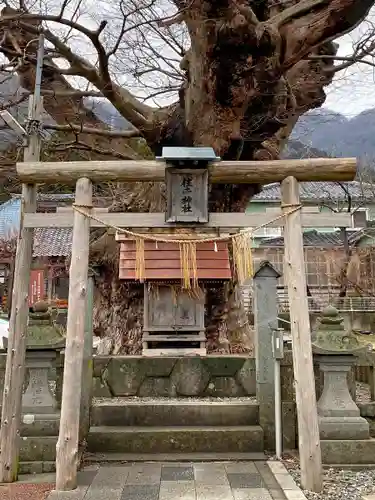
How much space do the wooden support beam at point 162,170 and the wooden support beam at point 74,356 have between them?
0.16m

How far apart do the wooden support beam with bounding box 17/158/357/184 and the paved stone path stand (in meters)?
3.15

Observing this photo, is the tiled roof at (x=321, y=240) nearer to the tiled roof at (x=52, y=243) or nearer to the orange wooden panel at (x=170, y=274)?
the tiled roof at (x=52, y=243)

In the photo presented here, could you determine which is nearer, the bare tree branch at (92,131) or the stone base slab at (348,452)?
the stone base slab at (348,452)

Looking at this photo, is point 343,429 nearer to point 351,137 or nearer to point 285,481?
point 285,481

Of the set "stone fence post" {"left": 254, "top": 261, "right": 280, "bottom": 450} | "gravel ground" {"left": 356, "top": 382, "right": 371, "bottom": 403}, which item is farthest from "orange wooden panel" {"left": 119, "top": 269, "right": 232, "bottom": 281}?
"gravel ground" {"left": 356, "top": 382, "right": 371, "bottom": 403}

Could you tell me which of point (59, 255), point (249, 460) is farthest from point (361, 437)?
point (59, 255)

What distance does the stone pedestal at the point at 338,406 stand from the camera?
5.34 meters

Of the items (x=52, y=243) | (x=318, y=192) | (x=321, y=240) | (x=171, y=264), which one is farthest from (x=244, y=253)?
(x=318, y=192)

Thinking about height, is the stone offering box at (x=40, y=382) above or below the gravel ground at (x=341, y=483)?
above

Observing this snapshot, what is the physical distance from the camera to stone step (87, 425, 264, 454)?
18.5 feet

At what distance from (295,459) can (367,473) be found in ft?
2.54

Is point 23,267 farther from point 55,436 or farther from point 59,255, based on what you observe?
point 59,255

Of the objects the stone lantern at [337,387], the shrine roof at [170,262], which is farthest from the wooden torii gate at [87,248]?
the shrine roof at [170,262]

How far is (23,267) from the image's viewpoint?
5.16 meters
